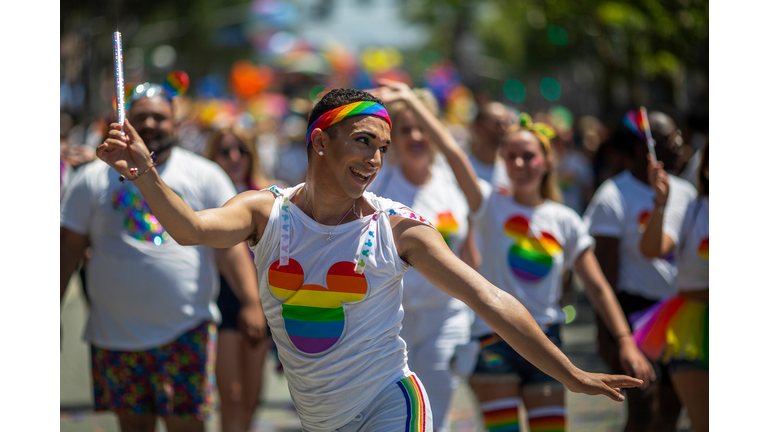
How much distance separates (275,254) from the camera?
2.97 m

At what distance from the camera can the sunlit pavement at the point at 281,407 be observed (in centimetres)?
627

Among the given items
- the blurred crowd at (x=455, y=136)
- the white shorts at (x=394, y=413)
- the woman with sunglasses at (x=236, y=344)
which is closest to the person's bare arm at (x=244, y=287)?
the woman with sunglasses at (x=236, y=344)

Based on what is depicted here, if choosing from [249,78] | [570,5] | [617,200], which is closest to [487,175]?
[617,200]

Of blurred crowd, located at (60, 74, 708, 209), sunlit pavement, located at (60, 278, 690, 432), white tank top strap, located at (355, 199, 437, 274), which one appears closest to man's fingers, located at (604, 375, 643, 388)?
white tank top strap, located at (355, 199, 437, 274)

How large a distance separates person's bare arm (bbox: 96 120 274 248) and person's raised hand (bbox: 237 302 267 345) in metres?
1.91

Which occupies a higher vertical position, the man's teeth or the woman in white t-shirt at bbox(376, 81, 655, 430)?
the man's teeth

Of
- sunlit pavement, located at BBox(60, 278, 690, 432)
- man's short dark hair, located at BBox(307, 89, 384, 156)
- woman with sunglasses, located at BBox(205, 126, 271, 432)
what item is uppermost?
man's short dark hair, located at BBox(307, 89, 384, 156)

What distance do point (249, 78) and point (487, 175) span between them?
42458 millimetres

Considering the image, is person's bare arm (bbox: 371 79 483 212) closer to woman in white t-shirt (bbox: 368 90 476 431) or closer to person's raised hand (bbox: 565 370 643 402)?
woman in white t-shirt (bbox: 368 90 476 431)

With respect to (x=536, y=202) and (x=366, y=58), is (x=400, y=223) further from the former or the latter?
(x=366, y=58)

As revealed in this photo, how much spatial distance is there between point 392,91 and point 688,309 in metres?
2.18

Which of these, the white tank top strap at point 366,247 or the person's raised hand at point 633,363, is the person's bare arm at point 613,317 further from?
the white tank top strap at point 366,247

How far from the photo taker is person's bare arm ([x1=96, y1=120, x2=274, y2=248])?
8.43 ft

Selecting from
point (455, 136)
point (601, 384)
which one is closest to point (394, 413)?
point (601, 384)
